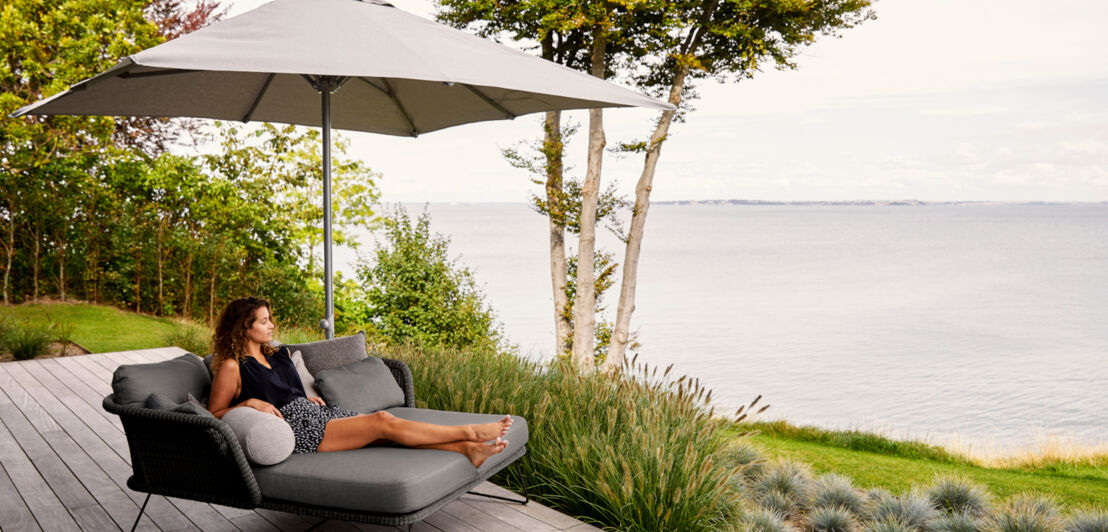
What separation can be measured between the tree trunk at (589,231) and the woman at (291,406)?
8.73 metres

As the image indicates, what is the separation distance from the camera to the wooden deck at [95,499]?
3074 millimetres

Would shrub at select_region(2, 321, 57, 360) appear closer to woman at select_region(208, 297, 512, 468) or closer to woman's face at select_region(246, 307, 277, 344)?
woman at select_region(208, 297, 512, 468)

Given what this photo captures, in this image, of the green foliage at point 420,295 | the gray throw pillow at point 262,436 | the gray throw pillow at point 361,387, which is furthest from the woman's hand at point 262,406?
the green foliage at point 420,295

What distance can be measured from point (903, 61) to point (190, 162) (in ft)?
143

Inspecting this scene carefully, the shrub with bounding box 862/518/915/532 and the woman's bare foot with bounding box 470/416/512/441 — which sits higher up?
the woman's bare foot with bounding box 470/416/512/441

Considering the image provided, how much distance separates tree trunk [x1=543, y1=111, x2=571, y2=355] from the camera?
39.9 feet

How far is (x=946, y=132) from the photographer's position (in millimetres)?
57125

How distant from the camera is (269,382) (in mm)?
3133

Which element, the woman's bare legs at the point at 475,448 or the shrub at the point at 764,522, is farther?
the shrub at the point at 764,522

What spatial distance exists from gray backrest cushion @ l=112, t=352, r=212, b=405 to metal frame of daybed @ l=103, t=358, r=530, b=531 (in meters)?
0.07

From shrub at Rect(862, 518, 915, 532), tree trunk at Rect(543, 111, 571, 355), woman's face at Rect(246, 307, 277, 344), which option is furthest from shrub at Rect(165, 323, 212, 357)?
shrub at Rect(862, 518, 915, 532)

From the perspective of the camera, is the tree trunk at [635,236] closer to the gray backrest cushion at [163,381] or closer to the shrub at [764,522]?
the shrub at [764,522]

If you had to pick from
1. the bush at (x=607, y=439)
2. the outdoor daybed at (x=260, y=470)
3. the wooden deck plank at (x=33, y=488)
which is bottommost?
the wooden deck plank at (x=33, y=488)

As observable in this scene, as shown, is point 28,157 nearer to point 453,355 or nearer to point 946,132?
point 453,355
